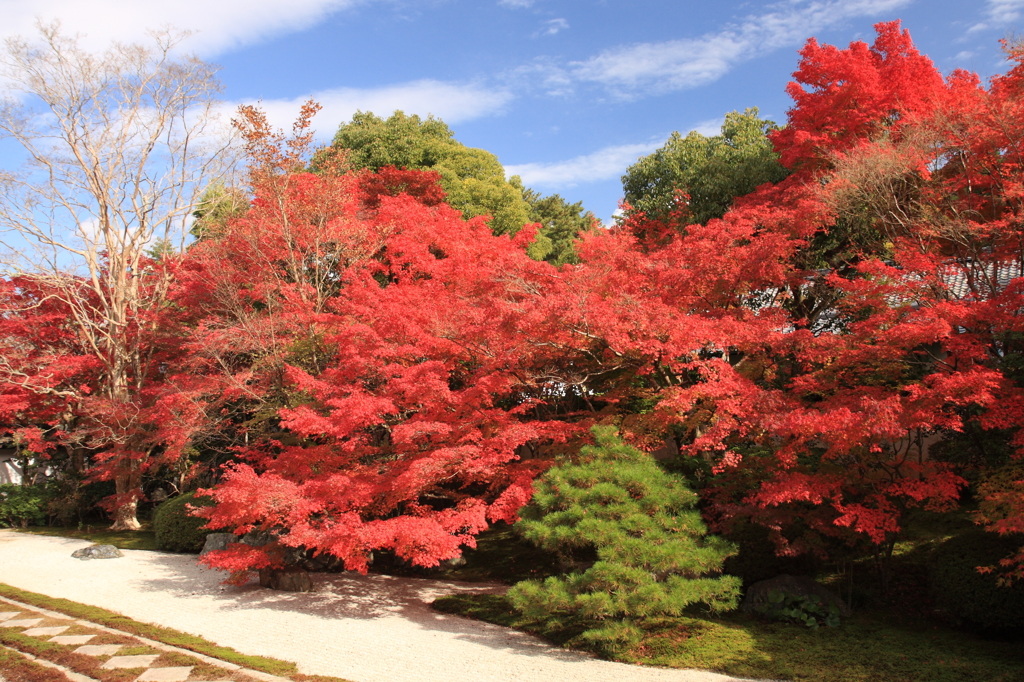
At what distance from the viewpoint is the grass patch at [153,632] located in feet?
22.5

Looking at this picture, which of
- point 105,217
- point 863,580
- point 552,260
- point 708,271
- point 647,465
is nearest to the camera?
point 647,465

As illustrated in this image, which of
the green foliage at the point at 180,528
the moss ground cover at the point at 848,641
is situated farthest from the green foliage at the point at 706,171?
the green foliage at the point at 180,528

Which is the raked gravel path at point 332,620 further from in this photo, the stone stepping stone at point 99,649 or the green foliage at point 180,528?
the stone stepping stone at point 99,649

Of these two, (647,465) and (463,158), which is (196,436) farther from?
(463,158)

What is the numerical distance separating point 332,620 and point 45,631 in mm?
3337

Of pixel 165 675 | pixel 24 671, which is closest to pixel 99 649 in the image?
pixel 24 671

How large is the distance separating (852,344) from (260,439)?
1070 centimetres

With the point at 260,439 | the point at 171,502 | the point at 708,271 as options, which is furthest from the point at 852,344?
the point at 171,502

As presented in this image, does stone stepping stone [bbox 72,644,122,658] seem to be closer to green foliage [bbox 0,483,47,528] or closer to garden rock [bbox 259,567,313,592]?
garden rock [bbox 259,567,313,592]

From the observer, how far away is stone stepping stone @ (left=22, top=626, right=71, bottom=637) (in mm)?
7590

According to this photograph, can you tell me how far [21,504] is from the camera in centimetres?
1633

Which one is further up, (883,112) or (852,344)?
(883,112)

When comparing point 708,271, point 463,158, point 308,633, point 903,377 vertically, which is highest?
point 463,158

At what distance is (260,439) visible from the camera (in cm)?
1293
